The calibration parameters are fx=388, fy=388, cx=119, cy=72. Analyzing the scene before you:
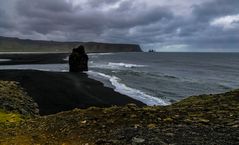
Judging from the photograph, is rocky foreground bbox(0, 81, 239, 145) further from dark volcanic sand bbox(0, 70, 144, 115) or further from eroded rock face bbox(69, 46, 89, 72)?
eroded rock face bbox(69, 46, 89, 72)

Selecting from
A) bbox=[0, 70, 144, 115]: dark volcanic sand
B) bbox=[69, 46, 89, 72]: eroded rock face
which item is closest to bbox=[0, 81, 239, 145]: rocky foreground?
bbox=[0, 70, 144, 115]: dark volcanic sand

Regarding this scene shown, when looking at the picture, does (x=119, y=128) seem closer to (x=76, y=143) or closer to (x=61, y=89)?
(x=76, y=143)

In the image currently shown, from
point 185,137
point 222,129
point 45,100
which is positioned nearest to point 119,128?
point 185,137

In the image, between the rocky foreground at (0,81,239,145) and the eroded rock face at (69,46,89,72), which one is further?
the eroded rock face at (69,46,89,72)

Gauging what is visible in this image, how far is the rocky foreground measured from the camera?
1200 centimetres

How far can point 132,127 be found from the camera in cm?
1326

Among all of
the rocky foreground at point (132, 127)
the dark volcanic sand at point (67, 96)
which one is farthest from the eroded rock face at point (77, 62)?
the rocky foreground at point (132, 127)

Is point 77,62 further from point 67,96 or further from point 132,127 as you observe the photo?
point 132,127

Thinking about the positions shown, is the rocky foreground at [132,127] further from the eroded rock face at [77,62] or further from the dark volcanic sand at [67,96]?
the eroded rock face at [77,62]

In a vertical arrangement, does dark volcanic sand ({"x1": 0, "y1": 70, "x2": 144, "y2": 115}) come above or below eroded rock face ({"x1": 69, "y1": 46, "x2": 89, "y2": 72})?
below

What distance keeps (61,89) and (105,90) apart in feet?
19.4

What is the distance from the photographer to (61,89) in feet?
168

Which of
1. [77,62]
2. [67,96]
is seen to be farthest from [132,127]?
[77,62]

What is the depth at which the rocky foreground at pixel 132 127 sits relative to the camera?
12000 mm
